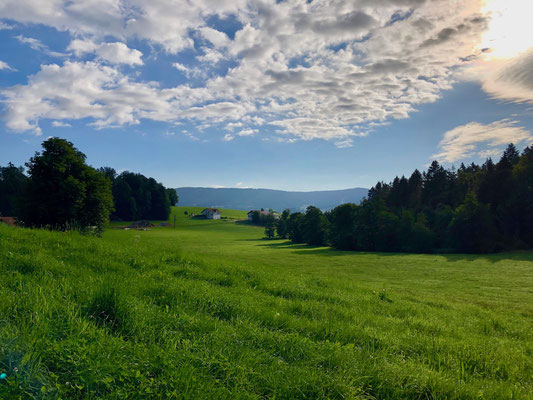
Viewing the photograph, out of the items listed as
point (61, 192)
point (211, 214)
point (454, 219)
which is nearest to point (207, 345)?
point (61, 192)

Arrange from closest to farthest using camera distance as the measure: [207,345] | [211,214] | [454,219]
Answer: [207,345] → [454,219] → [211,214]

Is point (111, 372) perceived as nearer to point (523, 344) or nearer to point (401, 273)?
point (523, 344)

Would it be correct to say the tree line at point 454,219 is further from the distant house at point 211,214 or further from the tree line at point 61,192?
the distant house at point 211,214

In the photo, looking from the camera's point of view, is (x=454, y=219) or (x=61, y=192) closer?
(x=61, y=192)

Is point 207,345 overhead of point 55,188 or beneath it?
beneath

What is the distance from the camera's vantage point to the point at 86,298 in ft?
15.1

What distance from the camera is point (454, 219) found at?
6525 centimetres

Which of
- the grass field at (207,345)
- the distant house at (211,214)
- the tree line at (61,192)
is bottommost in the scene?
the distant house at (211,214)

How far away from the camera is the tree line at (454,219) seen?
64.1 meters

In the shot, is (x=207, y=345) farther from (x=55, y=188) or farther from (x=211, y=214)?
(x=211, y=214)

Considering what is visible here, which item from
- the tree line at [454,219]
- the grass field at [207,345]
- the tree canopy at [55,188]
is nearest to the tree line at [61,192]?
the tree canopy at [55,188]

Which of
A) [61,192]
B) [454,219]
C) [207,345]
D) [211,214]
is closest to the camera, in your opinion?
[207,345]

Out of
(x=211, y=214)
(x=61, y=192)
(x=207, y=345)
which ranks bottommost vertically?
(x=211, y=214)

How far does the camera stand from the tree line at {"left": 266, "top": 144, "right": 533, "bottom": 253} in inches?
2525
